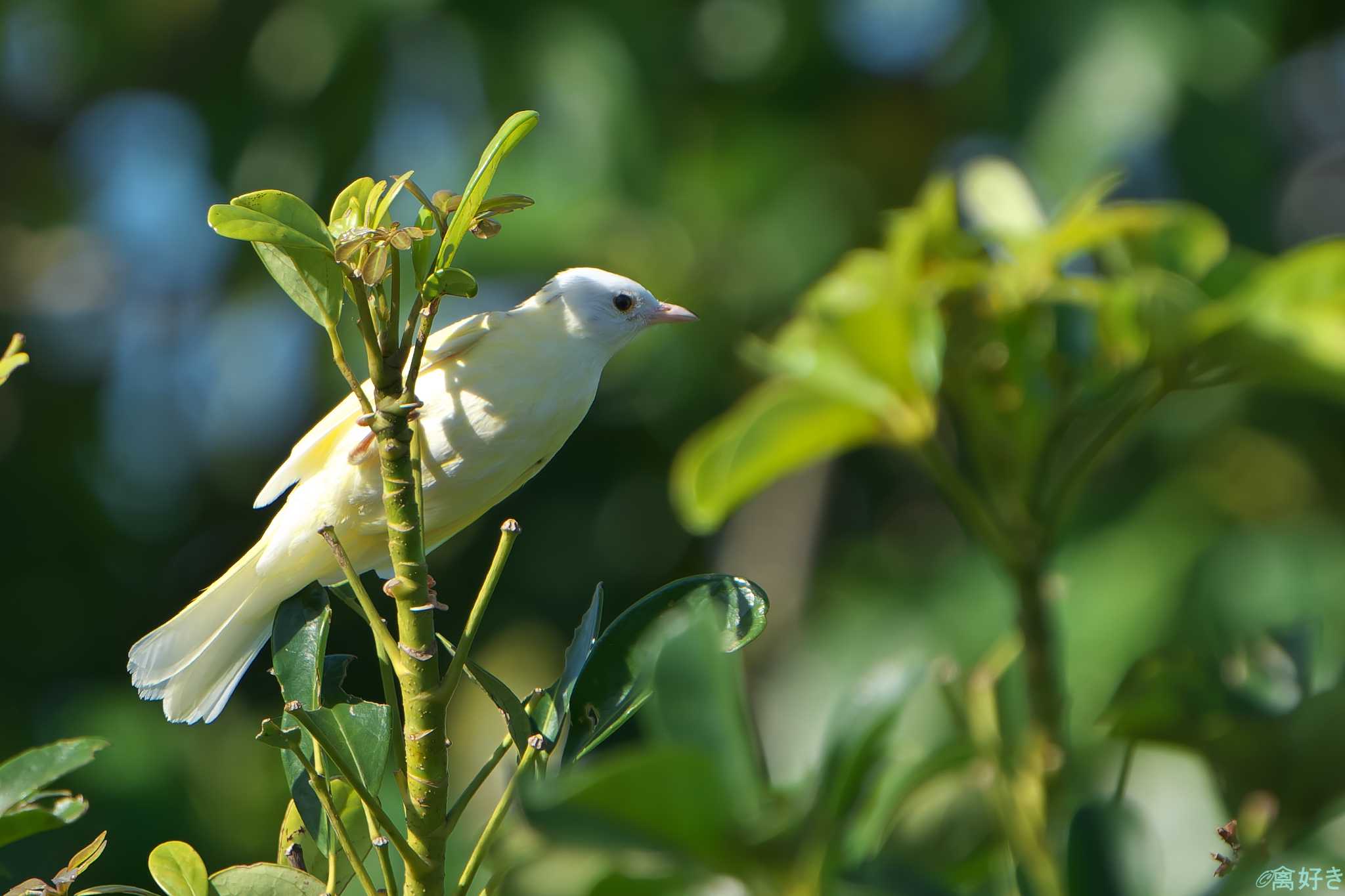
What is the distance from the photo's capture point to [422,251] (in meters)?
1.31

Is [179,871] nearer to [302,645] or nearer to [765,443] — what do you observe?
[302,645]

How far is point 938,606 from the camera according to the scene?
5.35 m

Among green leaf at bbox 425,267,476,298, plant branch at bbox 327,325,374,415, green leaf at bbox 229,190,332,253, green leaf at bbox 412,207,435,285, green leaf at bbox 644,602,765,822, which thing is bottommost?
green leaf at bbox 644,602,765,822

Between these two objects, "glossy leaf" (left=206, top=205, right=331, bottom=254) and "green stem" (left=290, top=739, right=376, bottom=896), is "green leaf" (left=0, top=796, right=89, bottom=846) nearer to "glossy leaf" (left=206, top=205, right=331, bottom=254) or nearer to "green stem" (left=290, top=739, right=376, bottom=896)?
"green stem" (left=290, top=739, right=376, bottom=896)

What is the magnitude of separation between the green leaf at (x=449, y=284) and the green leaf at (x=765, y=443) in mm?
353

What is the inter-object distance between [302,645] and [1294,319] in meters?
1.16

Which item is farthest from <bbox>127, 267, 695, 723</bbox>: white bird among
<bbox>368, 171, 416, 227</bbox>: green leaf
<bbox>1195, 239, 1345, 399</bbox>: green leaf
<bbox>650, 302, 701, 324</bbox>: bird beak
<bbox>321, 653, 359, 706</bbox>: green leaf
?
<bbox>1195, 239, 1345, 399</bbox>: green leaf

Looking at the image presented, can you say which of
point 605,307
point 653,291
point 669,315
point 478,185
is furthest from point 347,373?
point 653,291

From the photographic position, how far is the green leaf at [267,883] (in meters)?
1.43

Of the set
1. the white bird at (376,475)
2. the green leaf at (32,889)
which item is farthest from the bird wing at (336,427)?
the green leaf at (32,889)

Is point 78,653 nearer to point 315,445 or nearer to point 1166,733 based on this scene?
point 315,445

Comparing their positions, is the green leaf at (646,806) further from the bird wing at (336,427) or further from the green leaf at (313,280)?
the bird wing at (336,427)

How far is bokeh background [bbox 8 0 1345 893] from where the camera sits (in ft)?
18.4

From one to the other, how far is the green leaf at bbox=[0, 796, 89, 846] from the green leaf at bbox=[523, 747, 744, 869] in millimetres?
702
